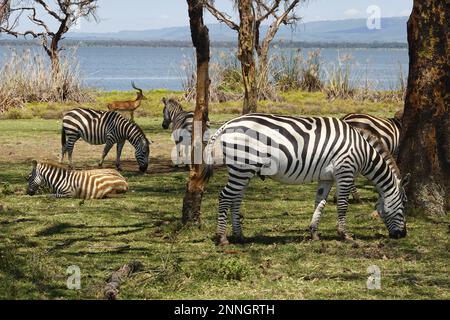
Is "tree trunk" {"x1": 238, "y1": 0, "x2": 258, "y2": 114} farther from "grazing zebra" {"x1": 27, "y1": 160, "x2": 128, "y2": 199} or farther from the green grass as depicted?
the green grass

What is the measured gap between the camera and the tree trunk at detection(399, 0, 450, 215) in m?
11.3

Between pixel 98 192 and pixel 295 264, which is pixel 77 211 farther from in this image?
pixel 295 264

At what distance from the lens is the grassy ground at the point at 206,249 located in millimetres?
7871

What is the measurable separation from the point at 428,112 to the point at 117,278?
5.25m

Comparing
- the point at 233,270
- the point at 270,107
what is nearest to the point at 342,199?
the point at 233,270

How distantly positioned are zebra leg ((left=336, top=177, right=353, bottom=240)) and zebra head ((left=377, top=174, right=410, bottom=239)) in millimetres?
409

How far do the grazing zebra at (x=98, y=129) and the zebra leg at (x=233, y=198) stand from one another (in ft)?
20.2

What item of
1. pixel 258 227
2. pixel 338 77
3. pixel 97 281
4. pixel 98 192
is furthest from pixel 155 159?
pixel 338 77

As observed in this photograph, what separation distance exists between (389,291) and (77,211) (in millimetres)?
5164

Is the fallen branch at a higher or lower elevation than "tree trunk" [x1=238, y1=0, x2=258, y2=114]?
lower

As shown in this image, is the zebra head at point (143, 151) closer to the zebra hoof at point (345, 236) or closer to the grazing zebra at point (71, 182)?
the grazing zebra at point (71, 182)

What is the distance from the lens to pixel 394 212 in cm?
999

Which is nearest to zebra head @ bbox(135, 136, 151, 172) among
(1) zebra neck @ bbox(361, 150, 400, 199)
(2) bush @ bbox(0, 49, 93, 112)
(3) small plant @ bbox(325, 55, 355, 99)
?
(1) zebra neck @ bbox(361, 150, 400, 199)

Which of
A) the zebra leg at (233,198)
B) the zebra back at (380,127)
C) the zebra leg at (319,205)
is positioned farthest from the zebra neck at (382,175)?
the zebra back at (380,127)
